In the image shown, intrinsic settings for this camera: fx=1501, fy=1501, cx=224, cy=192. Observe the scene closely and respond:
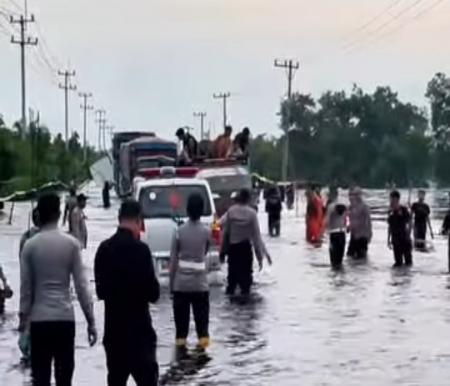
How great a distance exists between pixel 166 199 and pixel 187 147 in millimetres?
14799

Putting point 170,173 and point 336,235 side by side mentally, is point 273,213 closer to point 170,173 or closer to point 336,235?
point 336,235

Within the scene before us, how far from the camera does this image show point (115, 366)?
464 inches

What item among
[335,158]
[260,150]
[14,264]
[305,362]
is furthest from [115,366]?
[260,150]

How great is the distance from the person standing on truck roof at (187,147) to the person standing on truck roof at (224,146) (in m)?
0.61

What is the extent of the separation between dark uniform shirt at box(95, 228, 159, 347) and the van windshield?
14.9m

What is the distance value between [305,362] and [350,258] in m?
18.6

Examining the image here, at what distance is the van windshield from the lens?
2684 cm

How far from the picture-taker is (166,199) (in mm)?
27141

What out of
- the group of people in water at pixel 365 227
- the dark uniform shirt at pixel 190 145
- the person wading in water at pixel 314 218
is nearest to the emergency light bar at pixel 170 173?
the group of people in water at pixel 365 227

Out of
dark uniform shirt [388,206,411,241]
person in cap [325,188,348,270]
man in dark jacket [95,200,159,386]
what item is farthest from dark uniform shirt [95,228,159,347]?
dark uniform shirt [388,206,411,241]

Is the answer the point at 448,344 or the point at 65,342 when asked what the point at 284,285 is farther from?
the point at 65,342

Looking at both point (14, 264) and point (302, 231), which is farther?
point (302, 231)

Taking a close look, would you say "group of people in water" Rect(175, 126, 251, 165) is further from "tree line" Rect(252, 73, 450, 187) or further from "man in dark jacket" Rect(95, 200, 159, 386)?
"tree line" Rect(252, 73, 450, 187)

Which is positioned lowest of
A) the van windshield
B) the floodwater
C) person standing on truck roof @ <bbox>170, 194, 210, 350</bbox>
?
the floodwater
